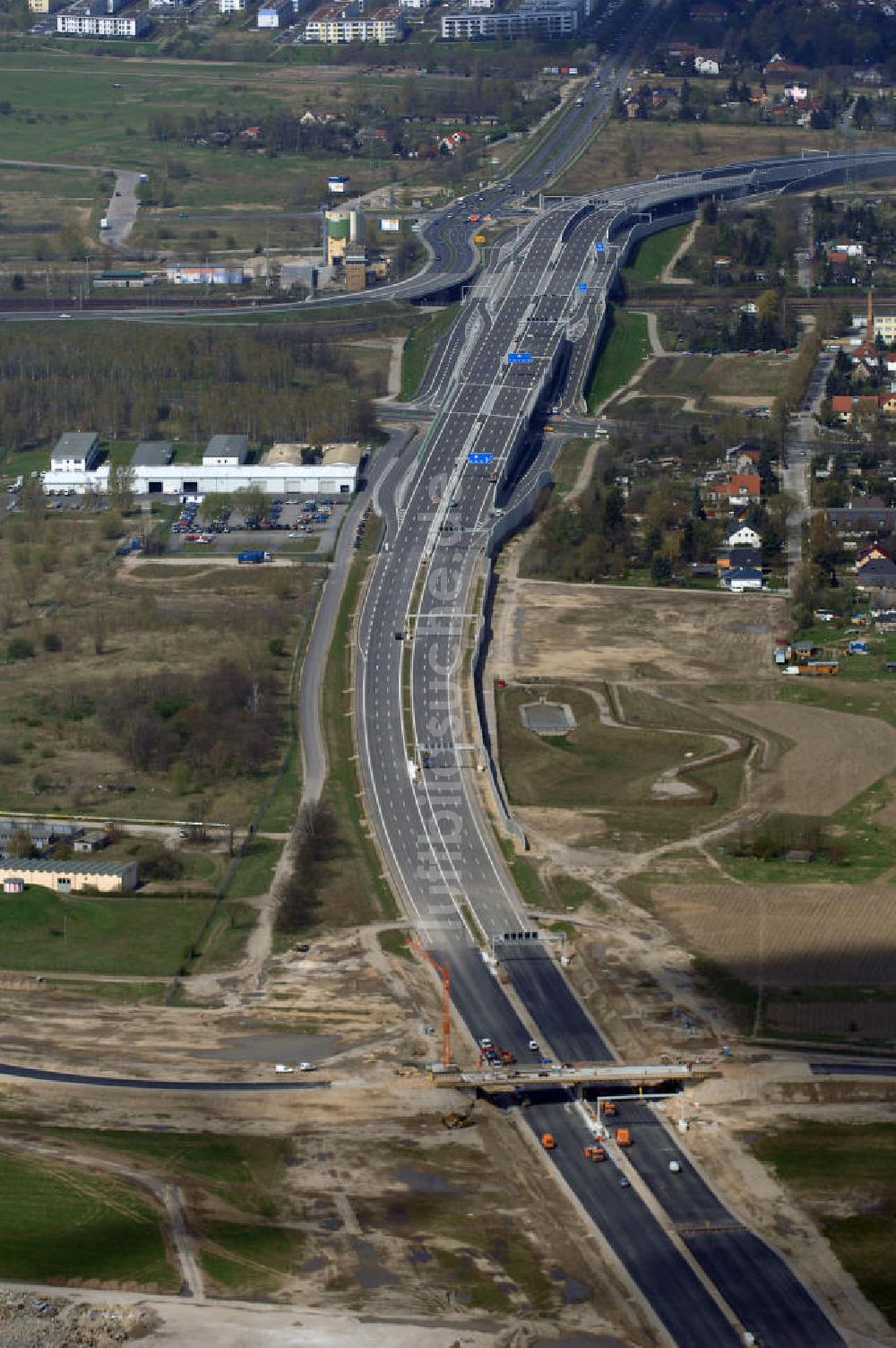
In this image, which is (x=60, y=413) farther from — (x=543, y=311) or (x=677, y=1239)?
(x=677, y=1239)

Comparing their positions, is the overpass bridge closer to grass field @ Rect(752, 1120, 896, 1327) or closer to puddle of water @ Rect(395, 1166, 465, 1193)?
grass field @ Rect(752, 1120, 896, 1327)

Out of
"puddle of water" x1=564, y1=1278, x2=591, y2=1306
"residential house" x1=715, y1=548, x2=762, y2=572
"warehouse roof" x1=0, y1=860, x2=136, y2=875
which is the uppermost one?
"puddle of water" x1=564, y1=1278, x2=591, y2=1306

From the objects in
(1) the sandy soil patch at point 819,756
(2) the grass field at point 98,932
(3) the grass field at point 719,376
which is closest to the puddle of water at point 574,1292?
(2) the grass field at point 98,932

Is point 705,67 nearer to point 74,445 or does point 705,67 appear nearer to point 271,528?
→ point 74,445

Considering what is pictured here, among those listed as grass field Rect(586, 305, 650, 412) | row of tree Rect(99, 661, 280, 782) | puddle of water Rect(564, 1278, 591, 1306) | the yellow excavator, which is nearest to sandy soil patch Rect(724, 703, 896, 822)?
row of tree Rect(99, 661, 280, 782)

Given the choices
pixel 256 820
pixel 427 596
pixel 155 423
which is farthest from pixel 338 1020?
pixel 155 423
